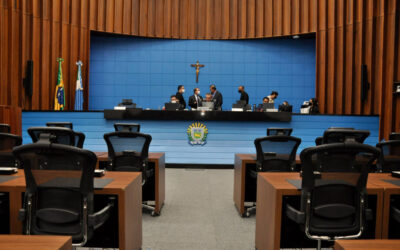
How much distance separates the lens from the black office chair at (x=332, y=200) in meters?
1.93

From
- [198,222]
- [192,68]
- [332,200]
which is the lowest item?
[198,222]

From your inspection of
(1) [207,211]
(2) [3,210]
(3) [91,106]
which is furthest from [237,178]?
(3) [91,106]

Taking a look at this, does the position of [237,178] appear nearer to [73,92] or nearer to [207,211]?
[207,211]

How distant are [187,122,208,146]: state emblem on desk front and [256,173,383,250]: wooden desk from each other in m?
4.11

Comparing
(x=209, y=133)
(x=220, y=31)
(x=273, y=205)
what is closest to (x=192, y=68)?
(x=220, y=31)

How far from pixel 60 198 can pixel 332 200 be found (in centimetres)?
160

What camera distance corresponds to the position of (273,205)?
2139 mm

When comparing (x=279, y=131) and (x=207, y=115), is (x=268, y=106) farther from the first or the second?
(x=279, y=131)

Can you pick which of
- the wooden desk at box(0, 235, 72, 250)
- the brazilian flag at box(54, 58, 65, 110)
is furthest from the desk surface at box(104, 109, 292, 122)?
the wooden desk at box(0, 235, 72, 250)

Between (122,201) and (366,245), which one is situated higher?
(366,245)

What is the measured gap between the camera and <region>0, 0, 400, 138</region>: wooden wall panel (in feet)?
24.9

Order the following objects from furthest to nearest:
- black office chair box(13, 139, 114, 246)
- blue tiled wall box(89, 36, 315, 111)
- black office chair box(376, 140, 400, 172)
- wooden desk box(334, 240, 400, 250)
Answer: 1. blue tiled wall box(89, 36, 315, 111)
2. black office chair box(376, 140, 400, 172)
3. black office chair box(13, 139, 114, 246)
4. wooden desk box(334, 240, 400, 250)

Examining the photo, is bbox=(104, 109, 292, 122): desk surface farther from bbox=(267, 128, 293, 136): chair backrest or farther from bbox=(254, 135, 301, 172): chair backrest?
bbox=(254, 135, 301, 172): chair backrest

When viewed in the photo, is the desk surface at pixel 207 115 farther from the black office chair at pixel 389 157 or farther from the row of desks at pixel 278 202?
the row of desks at pixel 278 202
